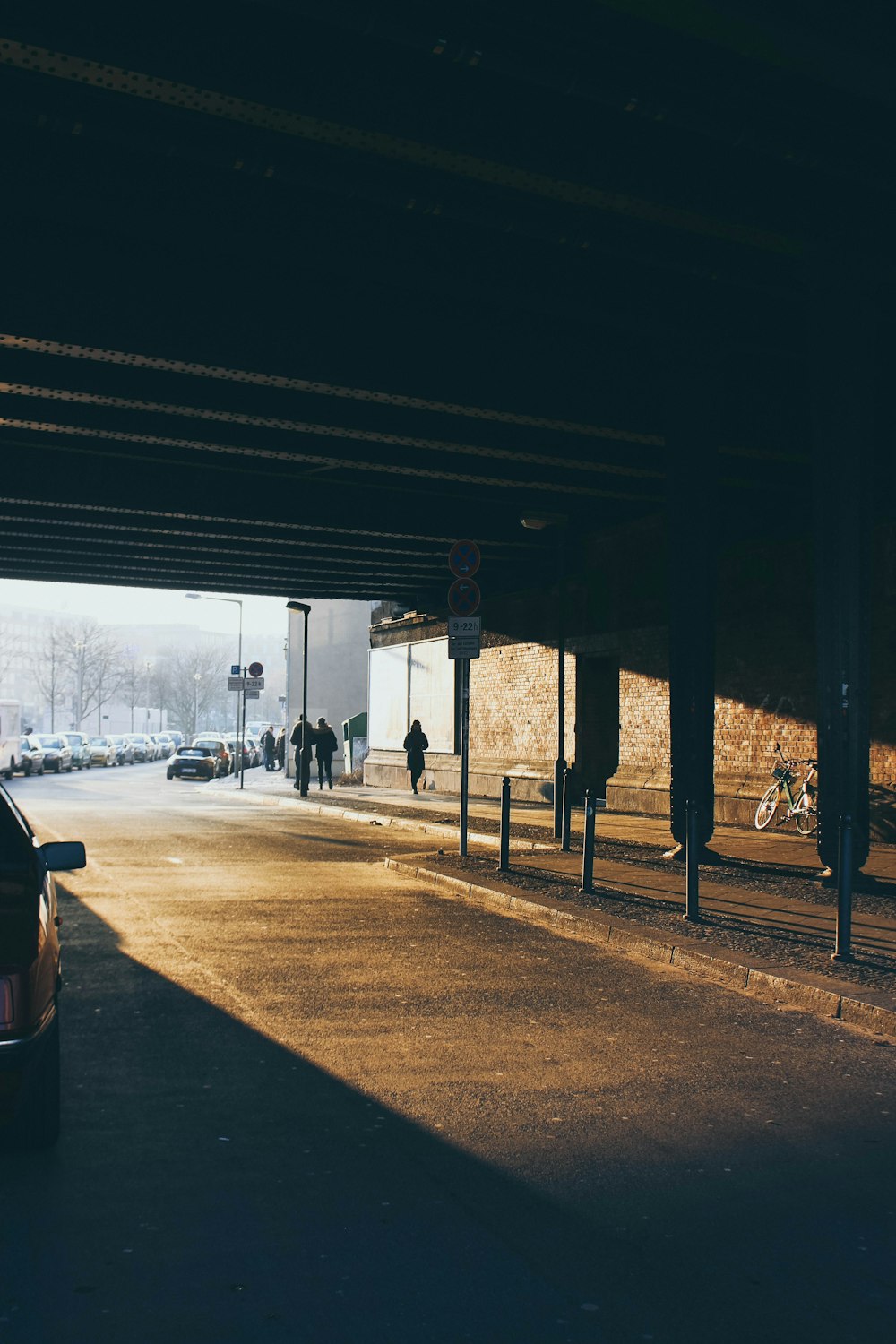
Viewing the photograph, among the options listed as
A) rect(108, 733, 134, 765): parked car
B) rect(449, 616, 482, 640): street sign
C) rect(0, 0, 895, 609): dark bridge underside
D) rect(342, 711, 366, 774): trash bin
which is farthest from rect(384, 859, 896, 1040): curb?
rect(108, 733, 134, 765): parked car

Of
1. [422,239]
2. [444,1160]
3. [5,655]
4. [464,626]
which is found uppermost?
[5,655]

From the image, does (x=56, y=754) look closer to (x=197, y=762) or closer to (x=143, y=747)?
(x=197, y=762)

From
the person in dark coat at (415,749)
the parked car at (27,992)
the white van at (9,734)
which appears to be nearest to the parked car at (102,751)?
the white van at (9,734)

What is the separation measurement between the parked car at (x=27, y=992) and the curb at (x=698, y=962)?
4.35 metres

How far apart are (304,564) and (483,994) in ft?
72.4

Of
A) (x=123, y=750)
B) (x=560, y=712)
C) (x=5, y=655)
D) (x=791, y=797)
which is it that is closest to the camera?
(x=560, y=712)

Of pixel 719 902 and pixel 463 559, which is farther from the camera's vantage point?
pixel 463 559

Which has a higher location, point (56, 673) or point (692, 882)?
point (56, 673)

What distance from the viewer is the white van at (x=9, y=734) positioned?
152 feet

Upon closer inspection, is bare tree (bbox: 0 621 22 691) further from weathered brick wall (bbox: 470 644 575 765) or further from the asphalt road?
the asphalt road

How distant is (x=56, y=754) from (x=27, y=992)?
175 feet

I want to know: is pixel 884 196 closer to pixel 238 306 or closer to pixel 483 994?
pixel 238 306

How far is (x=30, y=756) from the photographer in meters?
51.2

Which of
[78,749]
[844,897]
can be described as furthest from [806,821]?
[78,749]
